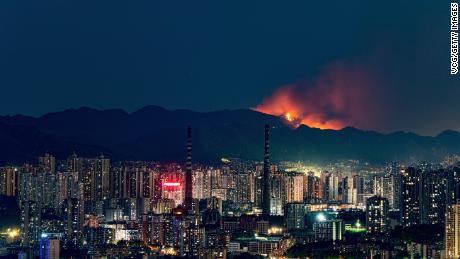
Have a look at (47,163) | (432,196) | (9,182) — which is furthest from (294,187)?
(432,196)

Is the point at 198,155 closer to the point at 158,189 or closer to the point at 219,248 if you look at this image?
the point at 158,189

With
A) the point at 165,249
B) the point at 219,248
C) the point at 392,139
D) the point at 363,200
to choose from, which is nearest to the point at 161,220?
the point at 165,249

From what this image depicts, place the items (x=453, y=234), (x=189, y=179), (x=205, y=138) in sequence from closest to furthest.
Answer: (x=453, y=234)
(x=189, y=179)
(x=205, y=138)

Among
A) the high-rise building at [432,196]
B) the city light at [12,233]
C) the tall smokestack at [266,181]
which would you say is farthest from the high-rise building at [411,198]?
the city light at [12,233]

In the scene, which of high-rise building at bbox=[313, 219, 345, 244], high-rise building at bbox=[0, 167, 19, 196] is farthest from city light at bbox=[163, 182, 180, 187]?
high-rise building at bbox=[313, 219, 345, 244]

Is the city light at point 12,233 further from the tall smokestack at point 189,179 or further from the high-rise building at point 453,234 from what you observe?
the high-rise building at point 453,234

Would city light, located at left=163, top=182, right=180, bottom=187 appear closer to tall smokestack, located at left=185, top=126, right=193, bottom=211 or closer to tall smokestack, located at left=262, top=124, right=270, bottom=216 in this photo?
tall smokestack, located at left=185, top=126, right=193, bottom=211

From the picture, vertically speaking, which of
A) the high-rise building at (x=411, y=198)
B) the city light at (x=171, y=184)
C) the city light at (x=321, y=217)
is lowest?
the city light at (x=321, y=217)

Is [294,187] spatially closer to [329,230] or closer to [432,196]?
[432,196]
